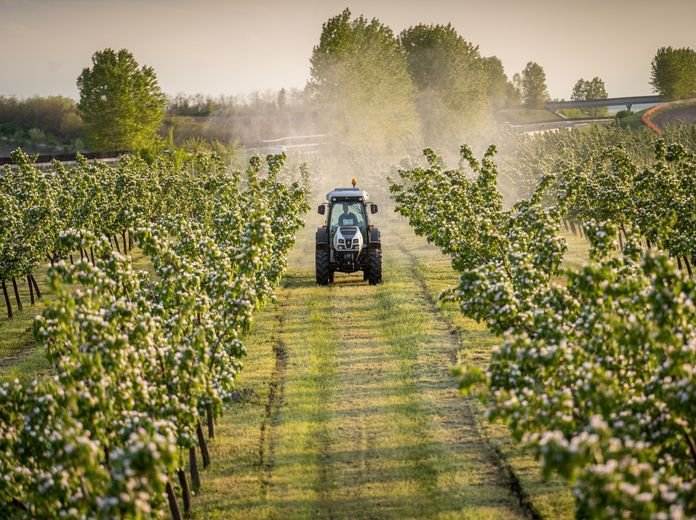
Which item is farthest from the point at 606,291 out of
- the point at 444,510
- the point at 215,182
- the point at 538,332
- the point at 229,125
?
the point at 229,125

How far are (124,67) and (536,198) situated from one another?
2330 inches

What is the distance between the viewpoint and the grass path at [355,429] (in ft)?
38.8

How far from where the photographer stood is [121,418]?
9570mm

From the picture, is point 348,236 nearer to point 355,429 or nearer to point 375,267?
point 375,267

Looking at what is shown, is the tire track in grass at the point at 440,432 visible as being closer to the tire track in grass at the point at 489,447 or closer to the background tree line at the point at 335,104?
the tire track in grass at the point at 489,447

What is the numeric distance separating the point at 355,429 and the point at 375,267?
1211 cm

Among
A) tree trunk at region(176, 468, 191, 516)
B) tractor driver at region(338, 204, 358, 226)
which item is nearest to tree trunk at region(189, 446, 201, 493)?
tree trunk at region(176, 468, 191, 516)

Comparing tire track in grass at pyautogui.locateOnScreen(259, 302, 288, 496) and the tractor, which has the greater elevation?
the tractor

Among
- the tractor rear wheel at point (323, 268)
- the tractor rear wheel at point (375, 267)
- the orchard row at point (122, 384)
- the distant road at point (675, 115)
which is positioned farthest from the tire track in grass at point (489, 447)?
the distant road at point (675, 115)

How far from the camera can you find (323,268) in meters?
26.5

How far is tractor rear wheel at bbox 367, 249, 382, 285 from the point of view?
2589 cm

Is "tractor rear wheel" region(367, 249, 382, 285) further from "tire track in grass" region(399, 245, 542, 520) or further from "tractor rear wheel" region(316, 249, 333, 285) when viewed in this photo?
"tire track in grass" region(399, 245, 542, 520)

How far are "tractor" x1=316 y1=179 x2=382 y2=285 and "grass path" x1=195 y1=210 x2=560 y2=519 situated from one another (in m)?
2.78

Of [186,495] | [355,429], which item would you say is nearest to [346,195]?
[355,429]
